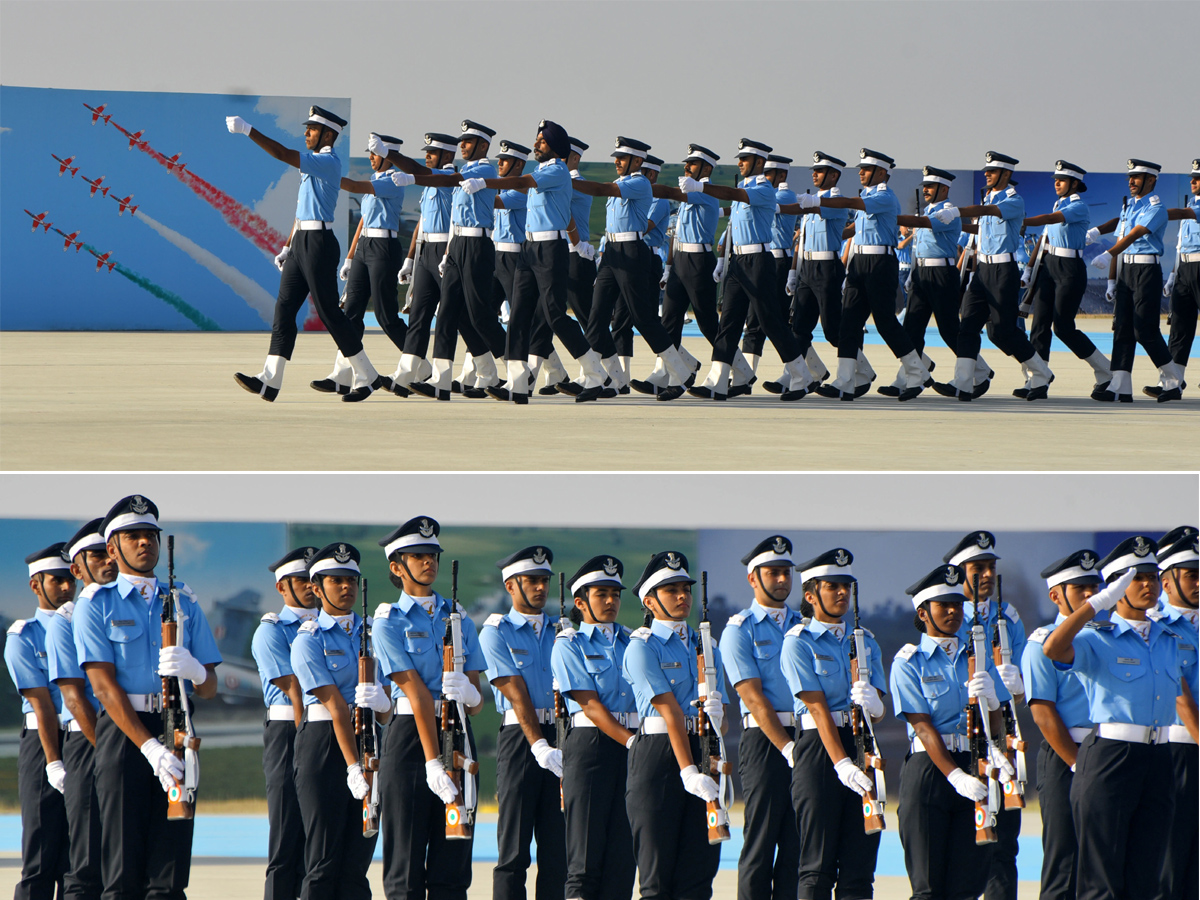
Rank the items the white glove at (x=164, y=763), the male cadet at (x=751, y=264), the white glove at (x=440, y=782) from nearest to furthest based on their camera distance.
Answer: the white glove at (x=164, y=763)
the white glove at (x=440, y=782)
the male cadet at (x=751, y=264)

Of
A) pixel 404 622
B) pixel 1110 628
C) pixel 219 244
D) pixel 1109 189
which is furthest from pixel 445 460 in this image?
pixel 1109 189

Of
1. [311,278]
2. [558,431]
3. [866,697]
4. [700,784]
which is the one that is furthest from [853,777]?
[311,278]

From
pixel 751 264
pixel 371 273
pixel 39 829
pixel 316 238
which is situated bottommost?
pixel 39 829

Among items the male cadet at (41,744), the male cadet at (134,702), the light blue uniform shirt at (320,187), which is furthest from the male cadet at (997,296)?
the male cadet at (134,702)

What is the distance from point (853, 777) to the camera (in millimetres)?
6496

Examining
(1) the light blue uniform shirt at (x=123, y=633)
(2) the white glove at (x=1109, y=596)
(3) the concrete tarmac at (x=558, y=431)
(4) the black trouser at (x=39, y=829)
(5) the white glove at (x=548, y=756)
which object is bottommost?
(4) the black trouser at (x=39, y=829)

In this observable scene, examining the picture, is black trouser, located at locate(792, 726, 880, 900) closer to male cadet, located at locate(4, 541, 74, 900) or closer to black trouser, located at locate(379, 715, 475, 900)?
black trouser, located at locate(379, 715, 475, 900)

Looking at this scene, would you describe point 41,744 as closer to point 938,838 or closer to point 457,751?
point 457,751

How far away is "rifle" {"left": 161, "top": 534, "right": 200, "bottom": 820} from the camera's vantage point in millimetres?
5918

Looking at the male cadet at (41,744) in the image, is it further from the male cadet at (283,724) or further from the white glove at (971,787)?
the white glove at (971,787)

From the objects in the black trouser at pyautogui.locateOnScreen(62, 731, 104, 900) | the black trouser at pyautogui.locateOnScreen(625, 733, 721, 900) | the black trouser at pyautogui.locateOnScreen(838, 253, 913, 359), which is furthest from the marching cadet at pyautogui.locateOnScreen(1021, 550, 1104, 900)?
the black trouser at pyautogui.locateOnScreen(838, 253, 913, 359)

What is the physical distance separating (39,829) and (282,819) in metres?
1.02

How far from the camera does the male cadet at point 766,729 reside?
667 cm

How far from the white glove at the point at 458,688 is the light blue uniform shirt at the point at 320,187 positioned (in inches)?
197
